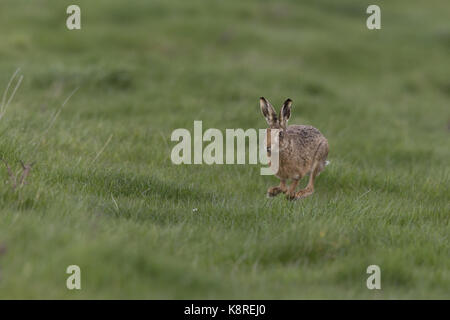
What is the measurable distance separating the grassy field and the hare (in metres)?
0.28

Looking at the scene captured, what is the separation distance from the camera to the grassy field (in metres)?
4.32

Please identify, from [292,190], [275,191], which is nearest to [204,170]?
[275,191]

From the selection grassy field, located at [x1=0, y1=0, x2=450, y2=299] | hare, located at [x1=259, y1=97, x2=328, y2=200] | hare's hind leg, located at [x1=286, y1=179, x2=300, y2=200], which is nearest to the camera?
grassy field, located at [x1=0, y1=0, x2=450, y2=299]

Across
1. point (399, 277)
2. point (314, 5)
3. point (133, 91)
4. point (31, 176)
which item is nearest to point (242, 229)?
point (399, 277)

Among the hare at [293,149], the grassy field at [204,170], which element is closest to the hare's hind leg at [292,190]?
the hare at [293,149]

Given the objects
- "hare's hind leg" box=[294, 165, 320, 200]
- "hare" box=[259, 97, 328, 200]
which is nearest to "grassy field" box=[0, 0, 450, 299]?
"hare's hind leg" box=[294, 165, 320, 200]

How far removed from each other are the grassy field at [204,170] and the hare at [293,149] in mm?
284

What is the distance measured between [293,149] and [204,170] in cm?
194

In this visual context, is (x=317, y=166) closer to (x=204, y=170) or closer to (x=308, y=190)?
(x=308, y=190)

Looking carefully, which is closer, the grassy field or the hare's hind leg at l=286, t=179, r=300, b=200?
the grassy field

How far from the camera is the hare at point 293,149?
16.3 ft

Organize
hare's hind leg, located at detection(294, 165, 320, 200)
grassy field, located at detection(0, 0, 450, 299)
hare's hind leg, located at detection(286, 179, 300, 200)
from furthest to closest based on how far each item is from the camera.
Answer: hare's hind leg, located at detection(294, 165, 320, 200), hare's hind leg, located at detection(286, 179, 300, 200), grassy field, located at detection(0, 0, 450, 299)

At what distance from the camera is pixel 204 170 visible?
685 centimetres

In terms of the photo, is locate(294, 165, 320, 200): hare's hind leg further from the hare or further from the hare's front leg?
the hare's front leg
